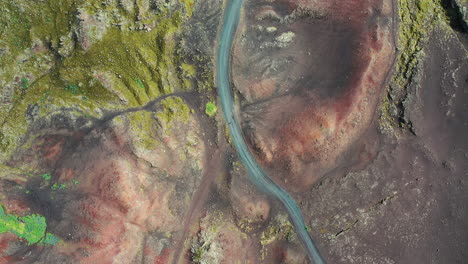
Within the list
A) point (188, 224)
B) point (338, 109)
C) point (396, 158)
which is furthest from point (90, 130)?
point (396, 158)

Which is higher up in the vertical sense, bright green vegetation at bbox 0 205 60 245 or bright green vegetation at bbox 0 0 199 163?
bright green vegetation at bbox 0 0 199 163

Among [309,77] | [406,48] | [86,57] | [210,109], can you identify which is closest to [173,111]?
[210,109]

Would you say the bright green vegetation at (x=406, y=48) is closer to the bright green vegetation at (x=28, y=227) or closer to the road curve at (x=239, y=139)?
the road curve at (x=239, y=139)

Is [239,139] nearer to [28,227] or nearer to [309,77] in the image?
[309,77]

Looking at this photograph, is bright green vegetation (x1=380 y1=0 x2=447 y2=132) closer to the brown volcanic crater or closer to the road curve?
the brown volcanic crater

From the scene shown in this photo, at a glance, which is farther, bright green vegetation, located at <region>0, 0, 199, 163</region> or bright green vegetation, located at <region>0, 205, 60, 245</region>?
bright green vegetation, located at <region>0, 0, 199, 163</region>

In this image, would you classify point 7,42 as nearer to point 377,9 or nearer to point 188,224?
point 188,224

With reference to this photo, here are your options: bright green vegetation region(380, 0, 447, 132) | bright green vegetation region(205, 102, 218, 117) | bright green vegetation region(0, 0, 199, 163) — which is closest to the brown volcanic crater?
Result: bright green vegetation region(380, 0, 447, 132)
